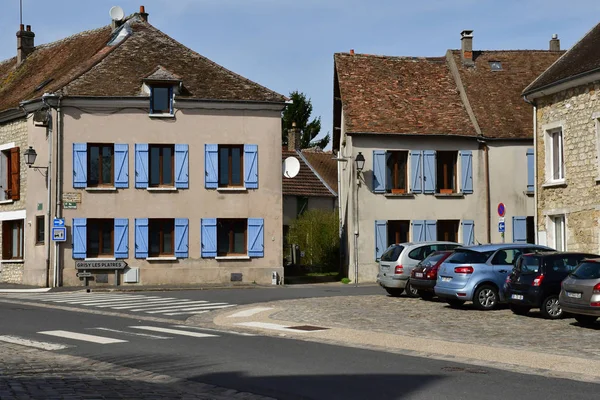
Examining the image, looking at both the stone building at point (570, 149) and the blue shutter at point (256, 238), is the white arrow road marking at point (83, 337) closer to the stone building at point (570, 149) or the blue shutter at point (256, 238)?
the stone building at point (570, 149)

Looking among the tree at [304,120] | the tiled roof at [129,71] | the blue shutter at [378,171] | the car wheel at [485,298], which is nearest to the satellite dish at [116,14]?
the tiled roof at [129,71]

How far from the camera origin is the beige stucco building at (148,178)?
3400 centimetres

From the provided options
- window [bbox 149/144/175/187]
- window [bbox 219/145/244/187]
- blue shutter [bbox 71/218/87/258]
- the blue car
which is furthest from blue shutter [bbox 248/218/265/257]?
the blue car

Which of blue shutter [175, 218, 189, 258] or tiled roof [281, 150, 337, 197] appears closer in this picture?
blue shutter [175, 218, 189, 258]

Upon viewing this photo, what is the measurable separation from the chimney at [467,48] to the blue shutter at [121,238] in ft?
56.4

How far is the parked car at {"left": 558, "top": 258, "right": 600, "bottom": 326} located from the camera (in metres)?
16.6

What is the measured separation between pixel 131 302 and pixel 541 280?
1155 cm

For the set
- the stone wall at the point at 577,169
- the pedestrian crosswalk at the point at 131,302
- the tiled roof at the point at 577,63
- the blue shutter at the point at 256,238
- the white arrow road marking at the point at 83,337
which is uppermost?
the tiled roof at the point at 577,63

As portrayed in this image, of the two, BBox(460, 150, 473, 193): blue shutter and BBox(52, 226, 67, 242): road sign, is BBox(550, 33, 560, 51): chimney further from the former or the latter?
BBox(52, 226, 67, 242): road sign

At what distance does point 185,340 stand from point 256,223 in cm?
2025

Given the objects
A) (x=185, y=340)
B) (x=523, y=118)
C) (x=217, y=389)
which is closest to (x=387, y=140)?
(x=523, y=118)

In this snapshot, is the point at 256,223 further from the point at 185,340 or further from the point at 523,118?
the point at 185,340

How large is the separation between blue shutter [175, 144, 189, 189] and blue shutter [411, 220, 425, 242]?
31.2 ft

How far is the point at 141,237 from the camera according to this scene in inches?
1352
